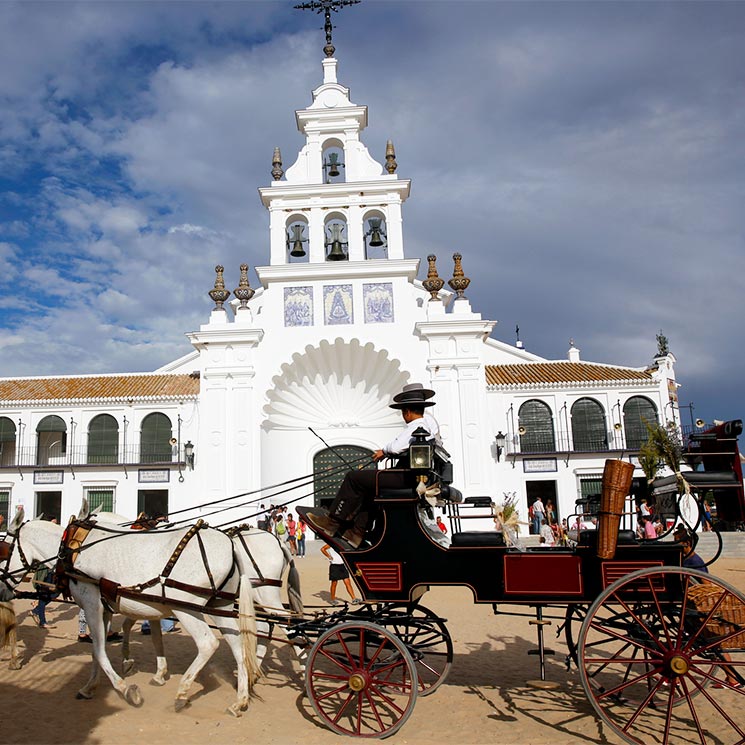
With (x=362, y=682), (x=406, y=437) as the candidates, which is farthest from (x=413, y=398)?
(x=362, y=682)

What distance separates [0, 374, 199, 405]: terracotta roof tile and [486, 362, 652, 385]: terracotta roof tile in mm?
11102

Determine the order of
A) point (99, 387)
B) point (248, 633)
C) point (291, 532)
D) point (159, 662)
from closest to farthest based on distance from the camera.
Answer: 1. point (248, 633)
2. point (159, 662)
3. point (291, 532)
4. point (99, 387)

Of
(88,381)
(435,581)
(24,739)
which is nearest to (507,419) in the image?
(88,381)

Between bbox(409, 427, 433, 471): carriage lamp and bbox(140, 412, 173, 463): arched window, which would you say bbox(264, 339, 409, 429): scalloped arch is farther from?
bbox(409, 427, 433, 471): carriage lamp

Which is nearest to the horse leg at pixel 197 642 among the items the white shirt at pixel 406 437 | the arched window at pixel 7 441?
the white shirt at pixel 406 437

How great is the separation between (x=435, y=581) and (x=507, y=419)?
1744cm

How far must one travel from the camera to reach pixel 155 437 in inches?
880

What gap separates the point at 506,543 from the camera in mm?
5734

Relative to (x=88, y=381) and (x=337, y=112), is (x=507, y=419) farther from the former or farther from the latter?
(x=88, y=381)

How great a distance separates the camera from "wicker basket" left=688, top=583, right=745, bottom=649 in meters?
4.96

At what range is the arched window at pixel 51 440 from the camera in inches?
899

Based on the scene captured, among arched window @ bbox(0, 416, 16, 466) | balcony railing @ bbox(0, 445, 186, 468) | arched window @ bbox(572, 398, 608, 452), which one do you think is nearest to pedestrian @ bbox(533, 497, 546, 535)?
arched window @ bbox(572, 398, 608, 452)

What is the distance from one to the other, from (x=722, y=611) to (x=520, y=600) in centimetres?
155

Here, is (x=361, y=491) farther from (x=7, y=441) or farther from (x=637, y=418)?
(x=7, y=441)
